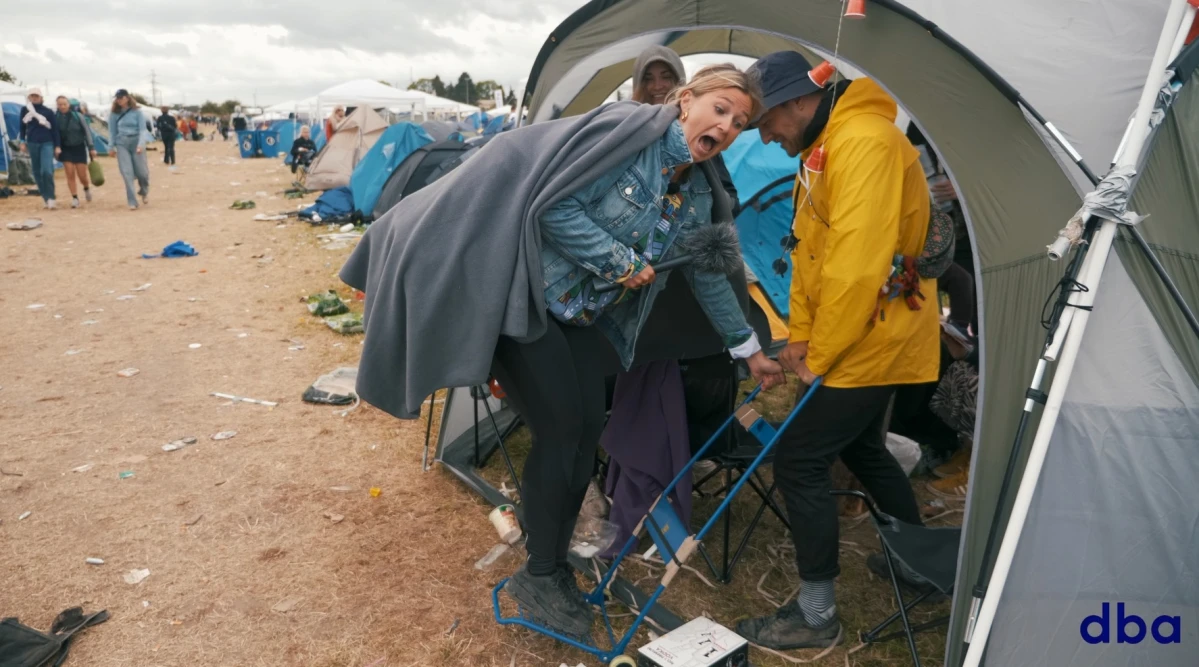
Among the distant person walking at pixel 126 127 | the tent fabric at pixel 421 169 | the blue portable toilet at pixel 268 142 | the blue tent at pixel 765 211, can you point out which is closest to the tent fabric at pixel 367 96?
the blue portable toilet at pixel 268 142

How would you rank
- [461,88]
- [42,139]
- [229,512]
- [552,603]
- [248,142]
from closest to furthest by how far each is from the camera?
[552,603] → [229,512] → [42,139] → [248,142] → [461,88]

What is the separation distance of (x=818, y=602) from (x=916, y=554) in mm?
411

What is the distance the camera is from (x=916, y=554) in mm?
2510

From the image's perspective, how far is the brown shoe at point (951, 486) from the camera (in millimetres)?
3908

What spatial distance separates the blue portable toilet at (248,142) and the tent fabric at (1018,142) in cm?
3017

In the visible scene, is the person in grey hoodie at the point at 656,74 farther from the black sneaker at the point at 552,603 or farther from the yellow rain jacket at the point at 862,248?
the black sneaker at the point at 552,603

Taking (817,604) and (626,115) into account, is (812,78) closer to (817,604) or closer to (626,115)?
(626,115)

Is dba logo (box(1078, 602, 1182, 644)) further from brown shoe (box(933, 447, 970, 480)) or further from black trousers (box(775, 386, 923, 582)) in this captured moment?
brown shoe (box(933, 447, 970, 480))

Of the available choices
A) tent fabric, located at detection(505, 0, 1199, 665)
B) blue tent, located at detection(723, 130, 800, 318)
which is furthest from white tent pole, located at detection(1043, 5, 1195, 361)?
blue tent, located at detection(723, 130, 800, 318)

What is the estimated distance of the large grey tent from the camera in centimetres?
200

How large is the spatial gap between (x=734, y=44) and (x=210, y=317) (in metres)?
5.00

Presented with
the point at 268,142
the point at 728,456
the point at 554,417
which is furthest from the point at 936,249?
the point at 268,142

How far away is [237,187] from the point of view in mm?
17062

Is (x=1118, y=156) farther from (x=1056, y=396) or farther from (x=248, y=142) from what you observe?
(x=248, y=142)
